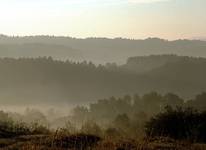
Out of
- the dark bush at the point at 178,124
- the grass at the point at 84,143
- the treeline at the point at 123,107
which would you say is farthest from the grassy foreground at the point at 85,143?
the treeline at the point at 123,107

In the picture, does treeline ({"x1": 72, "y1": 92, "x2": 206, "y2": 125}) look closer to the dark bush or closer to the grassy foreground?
the dark bush

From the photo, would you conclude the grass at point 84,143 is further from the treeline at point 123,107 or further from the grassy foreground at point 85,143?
the treeline at point 123,107

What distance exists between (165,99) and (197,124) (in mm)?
129822

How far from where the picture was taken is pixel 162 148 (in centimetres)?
1838

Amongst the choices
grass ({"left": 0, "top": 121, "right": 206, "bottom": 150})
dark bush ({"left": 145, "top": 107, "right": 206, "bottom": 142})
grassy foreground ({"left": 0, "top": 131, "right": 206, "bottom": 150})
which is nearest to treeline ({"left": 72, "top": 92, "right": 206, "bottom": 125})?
dark bush ({"left": 145, "top": 107, "right": 206, "bottom": 142})

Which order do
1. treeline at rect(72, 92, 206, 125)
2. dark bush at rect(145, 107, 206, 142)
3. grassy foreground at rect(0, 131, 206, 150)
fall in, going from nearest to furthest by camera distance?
grassy foreground at rect(0, 131, 206, 150) < dark bush at rect(145, 107, 206, 142) < treeline at rect(72, 92, 206, 125)

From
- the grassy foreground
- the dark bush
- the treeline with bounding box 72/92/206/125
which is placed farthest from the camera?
the treeline with bounding box 72/92/206/125

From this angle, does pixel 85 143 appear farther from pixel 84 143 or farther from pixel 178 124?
pixel 178 124

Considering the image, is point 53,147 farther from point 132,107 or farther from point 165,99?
point 132,107

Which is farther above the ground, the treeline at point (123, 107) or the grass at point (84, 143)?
the treeline at point (123, 107)

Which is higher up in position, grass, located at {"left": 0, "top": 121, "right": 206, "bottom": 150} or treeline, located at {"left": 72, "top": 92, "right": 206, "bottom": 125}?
treeline, located at {"left": 72, "top": 92, "right": 206, "bottom": 125}

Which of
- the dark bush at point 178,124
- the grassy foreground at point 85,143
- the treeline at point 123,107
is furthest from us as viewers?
the treeline at point 123,107

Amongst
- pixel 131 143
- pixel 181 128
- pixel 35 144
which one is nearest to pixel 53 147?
pixel 35 144

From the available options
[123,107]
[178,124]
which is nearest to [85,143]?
[178,124]
